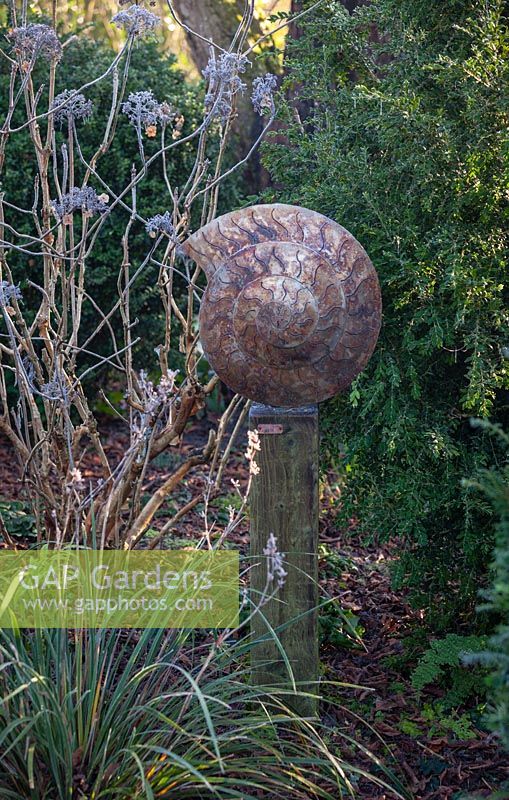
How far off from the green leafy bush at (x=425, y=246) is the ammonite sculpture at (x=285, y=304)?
1.12ft

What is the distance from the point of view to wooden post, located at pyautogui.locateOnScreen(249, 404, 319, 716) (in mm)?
2939

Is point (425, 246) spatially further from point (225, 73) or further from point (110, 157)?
point (110, 157)

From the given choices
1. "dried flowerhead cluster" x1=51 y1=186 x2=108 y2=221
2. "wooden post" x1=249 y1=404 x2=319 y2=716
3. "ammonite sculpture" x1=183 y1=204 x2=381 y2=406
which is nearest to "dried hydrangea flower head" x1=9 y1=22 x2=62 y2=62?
"dried flowerhead cluster" x1=51 y1=186 x2=108 y2=221

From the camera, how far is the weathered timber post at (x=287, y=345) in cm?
282

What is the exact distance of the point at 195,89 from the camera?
5996 millimetres

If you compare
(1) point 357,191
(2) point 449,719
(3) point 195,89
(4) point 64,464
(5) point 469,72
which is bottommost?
(2) point 449,719

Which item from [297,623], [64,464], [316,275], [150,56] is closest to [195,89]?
[150,56]

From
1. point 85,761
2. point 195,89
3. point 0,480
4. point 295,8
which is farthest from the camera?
point 195,89

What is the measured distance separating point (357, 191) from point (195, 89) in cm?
291

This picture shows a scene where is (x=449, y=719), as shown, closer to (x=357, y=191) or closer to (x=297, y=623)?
(x=297, y=623)


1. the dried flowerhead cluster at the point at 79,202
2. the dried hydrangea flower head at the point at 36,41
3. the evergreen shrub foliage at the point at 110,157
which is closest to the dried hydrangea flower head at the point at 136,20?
the dried hydrangea flower head at the point at 36,41

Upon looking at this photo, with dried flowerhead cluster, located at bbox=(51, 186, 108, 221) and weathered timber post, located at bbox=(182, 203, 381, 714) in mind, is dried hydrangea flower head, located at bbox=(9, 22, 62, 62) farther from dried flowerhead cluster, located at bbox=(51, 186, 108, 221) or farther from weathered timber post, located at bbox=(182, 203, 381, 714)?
weathered timber post, located at bbox=(182, 203, 381, 714)

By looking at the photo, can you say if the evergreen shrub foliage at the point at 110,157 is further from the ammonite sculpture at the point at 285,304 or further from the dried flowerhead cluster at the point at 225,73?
the ammonite sculpture at the point at 285,304

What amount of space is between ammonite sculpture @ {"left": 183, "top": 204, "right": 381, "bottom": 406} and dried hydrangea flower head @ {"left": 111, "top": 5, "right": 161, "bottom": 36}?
738 mm
